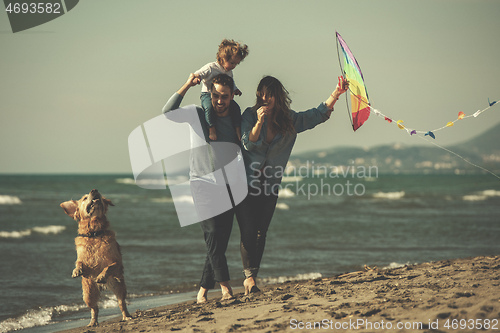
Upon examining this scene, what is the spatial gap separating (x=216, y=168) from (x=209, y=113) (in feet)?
1.62

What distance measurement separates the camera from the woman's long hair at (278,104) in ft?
16.0

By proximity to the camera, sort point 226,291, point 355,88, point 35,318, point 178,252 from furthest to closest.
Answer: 1. point 178,252
2. point 35,318
3. point 355,88
4. point 226,291

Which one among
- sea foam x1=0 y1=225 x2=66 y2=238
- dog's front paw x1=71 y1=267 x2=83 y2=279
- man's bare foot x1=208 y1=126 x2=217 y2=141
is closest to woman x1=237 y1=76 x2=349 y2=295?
man's bare foot x1=208 y1=126 x2=217 y2=141

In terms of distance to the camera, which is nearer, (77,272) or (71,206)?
(77,272)

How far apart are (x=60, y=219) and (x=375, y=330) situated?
52.9ft

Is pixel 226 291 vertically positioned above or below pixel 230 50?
below

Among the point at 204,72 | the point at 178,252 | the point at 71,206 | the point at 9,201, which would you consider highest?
the point at 204,72

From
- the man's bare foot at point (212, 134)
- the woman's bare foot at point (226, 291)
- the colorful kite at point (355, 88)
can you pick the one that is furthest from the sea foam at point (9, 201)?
the colorful kite at point (355, 88)

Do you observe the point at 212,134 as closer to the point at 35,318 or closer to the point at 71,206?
the point at 71,206

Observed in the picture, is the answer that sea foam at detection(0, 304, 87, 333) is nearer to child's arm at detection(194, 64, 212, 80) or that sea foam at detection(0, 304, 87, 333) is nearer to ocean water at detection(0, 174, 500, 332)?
ocean water at detection(0, 174, 500, 332)

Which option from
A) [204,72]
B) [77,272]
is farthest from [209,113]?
[77,272]

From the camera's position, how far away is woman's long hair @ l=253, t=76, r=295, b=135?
488cm

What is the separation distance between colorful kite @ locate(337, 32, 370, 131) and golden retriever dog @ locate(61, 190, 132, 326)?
2551 mm

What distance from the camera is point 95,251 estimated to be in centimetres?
489
